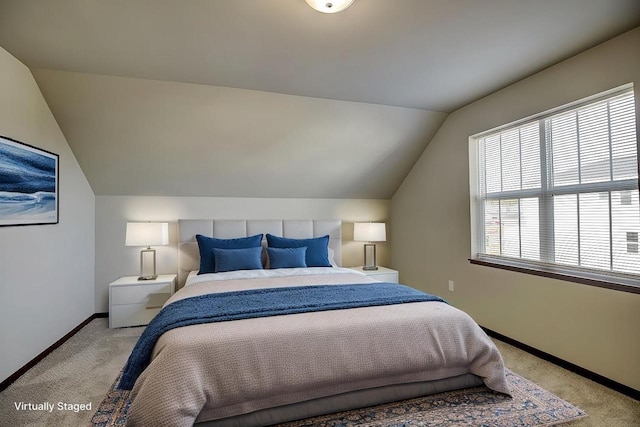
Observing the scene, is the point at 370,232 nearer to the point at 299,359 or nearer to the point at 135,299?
the point at 299,359

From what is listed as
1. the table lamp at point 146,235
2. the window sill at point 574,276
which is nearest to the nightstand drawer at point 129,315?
the table lamp at point 146,235

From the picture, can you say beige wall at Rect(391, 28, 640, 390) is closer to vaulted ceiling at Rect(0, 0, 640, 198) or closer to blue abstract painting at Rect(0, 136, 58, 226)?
vaulted ceiling at Rect(0, 0, 640, 198)

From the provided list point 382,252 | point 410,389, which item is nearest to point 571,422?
point 410,389

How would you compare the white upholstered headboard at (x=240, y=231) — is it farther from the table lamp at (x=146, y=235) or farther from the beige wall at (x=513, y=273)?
the beige wall at (x=513, y=273)

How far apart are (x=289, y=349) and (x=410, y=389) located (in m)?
0.86

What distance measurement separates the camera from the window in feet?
7.55

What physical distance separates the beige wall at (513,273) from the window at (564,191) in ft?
0.44

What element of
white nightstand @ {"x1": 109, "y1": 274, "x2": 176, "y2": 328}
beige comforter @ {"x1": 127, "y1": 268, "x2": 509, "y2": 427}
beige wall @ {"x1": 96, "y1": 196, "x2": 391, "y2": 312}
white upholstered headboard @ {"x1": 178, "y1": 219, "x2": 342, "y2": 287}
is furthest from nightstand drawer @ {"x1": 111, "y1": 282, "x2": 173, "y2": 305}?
beige comforter @ {"x1": 127, "y1": 268, "x2": 509, "y2": 427}

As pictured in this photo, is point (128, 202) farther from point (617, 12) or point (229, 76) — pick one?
point (617, 12)

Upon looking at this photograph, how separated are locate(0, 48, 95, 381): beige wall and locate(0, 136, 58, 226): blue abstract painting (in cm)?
7

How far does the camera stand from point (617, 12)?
6.55 ft

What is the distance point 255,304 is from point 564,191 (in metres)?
2.58

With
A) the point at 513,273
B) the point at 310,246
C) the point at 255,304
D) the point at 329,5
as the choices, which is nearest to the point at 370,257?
the point at 310,246

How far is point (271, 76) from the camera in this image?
9.29 feet
